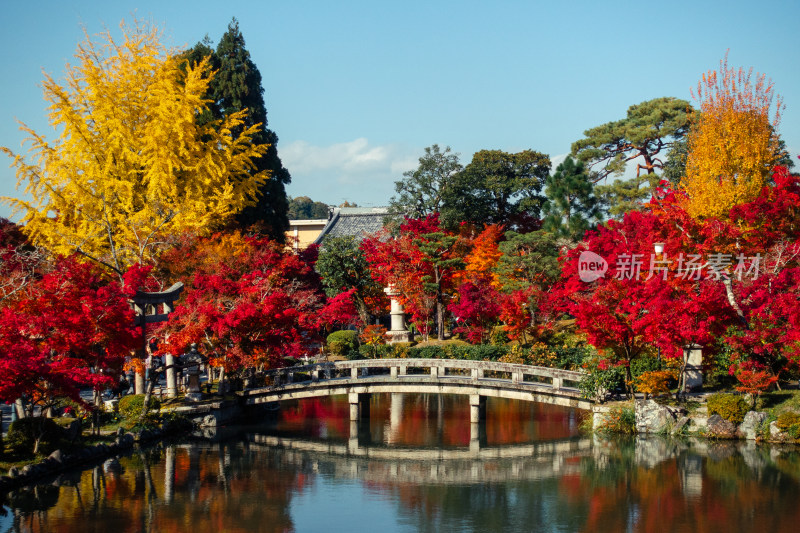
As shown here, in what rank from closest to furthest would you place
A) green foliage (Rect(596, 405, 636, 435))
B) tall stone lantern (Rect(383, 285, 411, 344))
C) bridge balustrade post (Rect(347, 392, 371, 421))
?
green foliage (Rect(596, 405, 636, 435)) → bridge balustrade post (Rect(347, 392, 371, 421)) → tall stone lantern (Rect(383, 285, 411, 344))

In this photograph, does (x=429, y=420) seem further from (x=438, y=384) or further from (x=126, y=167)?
(x=126, y=167)

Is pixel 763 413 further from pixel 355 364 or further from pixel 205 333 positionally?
pixel 205 333

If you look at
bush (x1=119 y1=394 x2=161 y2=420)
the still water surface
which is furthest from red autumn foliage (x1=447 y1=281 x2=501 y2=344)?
bush (x1=119 y1=394 x2=161 y2=420)

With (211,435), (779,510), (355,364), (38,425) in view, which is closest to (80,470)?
(38,425)

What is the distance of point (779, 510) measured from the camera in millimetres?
16438

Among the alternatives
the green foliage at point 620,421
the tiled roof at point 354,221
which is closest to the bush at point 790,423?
the green foliage at point 620,421

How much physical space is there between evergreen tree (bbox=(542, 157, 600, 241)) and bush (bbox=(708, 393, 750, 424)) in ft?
47.2

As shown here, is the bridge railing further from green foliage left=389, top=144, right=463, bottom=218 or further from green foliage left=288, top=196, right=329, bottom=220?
green foliage left=288, top=196, right=329, bottom=220

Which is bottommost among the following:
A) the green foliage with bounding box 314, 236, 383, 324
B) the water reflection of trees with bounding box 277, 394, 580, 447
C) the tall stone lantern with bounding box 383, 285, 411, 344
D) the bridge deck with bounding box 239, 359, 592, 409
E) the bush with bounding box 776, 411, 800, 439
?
the water reflection of trees with bounding box 277, 394, 580, 447

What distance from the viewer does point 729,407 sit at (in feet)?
73.6

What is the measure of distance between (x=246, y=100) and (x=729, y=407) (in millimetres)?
26212

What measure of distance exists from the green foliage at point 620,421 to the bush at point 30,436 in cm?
1513

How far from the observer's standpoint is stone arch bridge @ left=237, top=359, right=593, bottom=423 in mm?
24531

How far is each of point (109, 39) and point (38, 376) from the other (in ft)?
59.2
